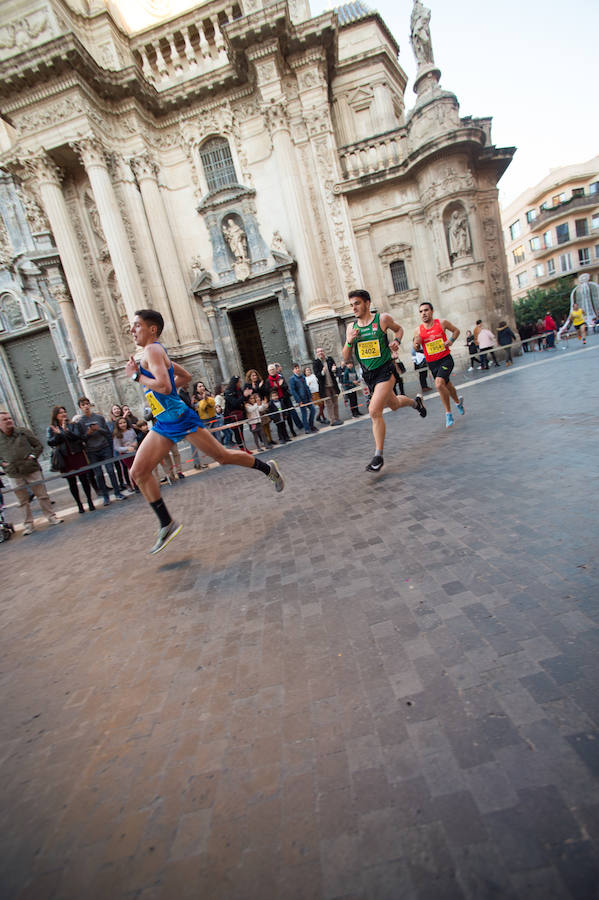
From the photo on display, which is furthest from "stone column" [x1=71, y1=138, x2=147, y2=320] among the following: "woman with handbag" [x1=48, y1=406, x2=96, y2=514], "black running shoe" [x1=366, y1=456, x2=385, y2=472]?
"black running shoe" [x1=366, y1=456, x2=385, y2=472]

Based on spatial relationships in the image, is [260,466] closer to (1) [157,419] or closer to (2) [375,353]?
(1) [157,419]

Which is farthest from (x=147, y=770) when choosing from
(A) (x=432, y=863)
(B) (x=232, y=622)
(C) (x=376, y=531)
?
(C) (x=376, y=531)

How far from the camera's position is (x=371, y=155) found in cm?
1705

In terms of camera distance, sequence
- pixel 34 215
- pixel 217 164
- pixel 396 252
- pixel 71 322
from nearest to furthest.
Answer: pixel 34 215 < pixel 71 322 < pixel 396 252 < pixel 217 164

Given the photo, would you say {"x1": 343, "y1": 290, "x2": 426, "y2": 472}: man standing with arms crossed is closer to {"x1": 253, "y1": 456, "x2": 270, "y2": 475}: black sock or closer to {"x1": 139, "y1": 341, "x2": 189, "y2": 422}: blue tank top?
{"x1": 253, "y1": 456, "x2": 270, "y2": 475}: black sock

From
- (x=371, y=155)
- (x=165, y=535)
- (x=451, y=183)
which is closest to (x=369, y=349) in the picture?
(x=165, y=535)

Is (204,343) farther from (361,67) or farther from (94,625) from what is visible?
(94,625)

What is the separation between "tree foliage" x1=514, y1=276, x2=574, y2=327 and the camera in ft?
140

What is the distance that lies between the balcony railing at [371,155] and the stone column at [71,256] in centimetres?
1125

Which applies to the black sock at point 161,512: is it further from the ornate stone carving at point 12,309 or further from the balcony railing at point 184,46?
the balcony railing at point 184,46

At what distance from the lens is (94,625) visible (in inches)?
118

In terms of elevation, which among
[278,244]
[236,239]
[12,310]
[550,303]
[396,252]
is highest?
[236,239]

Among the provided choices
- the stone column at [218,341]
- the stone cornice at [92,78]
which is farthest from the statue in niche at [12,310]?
the stone column at [218,341]

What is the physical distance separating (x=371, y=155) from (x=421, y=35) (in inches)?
169
